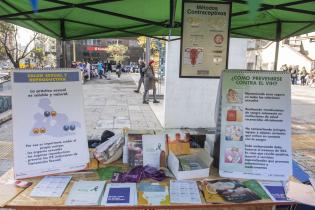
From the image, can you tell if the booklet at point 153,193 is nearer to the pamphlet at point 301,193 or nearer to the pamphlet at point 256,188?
the pamphlet at point 256,188

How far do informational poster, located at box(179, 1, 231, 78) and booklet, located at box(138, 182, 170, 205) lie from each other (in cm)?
192

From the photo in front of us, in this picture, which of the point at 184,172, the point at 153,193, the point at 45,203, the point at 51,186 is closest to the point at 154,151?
the point at 184,172

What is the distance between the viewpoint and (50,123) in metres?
2.64

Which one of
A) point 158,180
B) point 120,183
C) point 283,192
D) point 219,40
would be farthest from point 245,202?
point 219,40

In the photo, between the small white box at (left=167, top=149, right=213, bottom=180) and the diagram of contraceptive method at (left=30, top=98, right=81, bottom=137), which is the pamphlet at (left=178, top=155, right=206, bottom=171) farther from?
the diagram of contraceptive method at (left=30, top=98, right=81, bottom=137)

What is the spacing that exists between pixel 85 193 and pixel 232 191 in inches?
41.8

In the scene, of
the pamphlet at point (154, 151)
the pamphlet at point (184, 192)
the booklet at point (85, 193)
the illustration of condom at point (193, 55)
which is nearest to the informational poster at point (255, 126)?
the pamphlet at point (184, 192)

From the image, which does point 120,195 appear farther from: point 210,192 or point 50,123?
point 50,123

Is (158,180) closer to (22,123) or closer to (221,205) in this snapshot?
(221,205)

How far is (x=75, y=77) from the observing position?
2.79 metres

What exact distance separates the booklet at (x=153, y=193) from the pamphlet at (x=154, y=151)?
10.6 inches

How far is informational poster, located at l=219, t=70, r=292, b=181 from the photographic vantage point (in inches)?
105

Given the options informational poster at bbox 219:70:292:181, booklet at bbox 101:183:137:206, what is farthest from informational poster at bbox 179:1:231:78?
booklet at bbox 101:183:137:206

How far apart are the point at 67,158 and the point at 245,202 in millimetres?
1423
